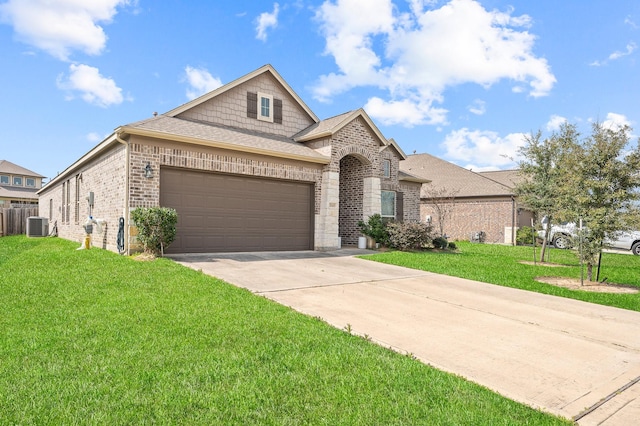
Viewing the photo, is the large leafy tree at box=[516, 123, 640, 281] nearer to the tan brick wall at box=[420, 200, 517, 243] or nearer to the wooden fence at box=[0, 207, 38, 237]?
the tan brick wall at box=[420, 200, 517, 243]

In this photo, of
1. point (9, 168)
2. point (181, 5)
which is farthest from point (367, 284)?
point (9, 168)

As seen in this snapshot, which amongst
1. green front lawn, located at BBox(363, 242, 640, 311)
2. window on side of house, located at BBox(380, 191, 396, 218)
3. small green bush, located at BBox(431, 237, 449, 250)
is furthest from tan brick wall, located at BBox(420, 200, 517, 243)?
green front lawn, located at BBox(363, 242, 640, 311)

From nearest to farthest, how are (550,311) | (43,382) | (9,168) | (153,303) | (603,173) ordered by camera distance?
1. (43,382)
2. (153,303)
3. (550,311)
4. (603,173)
5. (9,168)

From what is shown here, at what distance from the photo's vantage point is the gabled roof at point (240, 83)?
14258mm

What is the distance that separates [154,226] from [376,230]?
29.0 feet

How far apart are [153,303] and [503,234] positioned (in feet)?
77.2

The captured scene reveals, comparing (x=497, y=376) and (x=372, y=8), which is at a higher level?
(x=372, y=8)

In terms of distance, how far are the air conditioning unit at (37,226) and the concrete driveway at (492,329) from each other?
16.7m

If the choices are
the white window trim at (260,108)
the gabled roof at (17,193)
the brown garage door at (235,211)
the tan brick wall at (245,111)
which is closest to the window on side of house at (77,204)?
the tan brick wall at (245,111)

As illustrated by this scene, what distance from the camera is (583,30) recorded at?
433 inches

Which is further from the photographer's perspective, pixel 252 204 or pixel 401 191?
pixel 401 191

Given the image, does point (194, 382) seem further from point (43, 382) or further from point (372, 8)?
point (372, 8)

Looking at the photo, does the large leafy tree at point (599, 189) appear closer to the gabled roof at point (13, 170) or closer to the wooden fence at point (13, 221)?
the wooden fence at point (13, 221)

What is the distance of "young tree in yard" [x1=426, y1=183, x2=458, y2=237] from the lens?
25594 millimetres
